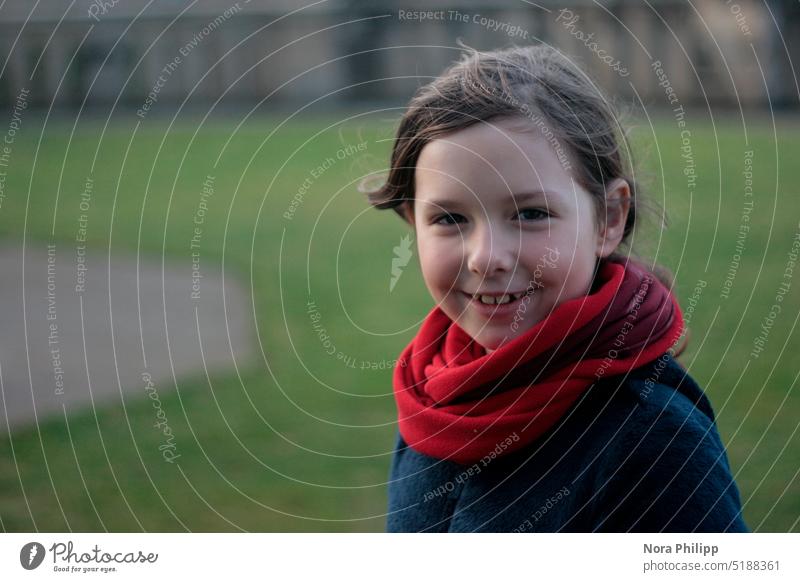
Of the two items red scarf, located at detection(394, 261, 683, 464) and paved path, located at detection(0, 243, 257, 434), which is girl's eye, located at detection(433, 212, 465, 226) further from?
paved path, located at detection(0, 243, 257, 434)

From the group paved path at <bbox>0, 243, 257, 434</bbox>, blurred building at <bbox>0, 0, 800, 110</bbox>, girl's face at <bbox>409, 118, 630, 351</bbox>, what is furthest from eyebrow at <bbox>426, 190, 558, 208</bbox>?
paved path at <bbox>0, 243, 257, 434</bbox>

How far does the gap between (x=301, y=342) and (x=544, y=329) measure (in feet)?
5.79

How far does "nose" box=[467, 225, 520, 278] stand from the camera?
0.79 m

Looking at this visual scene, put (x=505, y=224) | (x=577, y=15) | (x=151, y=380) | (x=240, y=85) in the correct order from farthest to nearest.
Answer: (x=240, y=85), (x=151, y=380), (x=577, y=15), (x=505, y=224)

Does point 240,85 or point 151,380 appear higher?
point 240,85

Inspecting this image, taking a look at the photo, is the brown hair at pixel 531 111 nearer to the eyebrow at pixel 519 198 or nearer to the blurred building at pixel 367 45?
the eyebrow at pixel 519 198

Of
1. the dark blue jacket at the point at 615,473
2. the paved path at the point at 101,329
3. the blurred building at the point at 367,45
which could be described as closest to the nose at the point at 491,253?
the dark blue jacket at the point at 615,473

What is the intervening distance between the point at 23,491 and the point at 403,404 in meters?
1.07

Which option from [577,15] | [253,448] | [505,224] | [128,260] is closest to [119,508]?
[253,448]

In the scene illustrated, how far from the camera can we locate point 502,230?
799mm

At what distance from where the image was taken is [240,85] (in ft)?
9.29

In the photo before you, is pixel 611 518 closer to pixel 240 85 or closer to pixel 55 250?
pixel 240 85

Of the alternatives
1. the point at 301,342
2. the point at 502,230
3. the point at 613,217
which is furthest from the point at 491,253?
the point at 301,342
